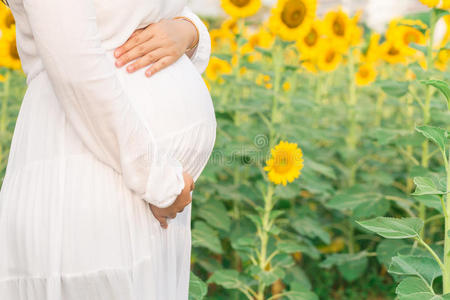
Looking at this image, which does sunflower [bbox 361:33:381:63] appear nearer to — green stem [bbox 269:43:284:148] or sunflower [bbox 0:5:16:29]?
green stem [bbox 269:43:284:148]

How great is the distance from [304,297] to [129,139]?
125 cm

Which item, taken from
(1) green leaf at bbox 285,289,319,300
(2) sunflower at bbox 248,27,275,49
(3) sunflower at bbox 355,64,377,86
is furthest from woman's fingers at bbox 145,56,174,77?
(3) sunflower at bbox 355,64,377,86

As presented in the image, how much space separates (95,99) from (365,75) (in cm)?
308

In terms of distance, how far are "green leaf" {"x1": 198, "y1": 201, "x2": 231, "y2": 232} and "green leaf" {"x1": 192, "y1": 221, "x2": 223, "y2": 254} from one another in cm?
14

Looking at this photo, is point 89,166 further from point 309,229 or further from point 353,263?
point 353,263

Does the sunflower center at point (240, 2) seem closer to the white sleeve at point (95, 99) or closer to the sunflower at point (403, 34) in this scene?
the sunflower at point (403, 34)

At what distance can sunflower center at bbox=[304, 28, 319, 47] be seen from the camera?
3137mm

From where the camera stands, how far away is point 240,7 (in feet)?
9.23

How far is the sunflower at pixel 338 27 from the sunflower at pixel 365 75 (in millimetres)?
575

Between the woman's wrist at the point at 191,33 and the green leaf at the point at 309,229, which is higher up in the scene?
the woman's wrist at the point at 191,33

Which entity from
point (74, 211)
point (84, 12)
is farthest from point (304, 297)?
point (84, 12)

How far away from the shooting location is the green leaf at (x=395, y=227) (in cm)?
142

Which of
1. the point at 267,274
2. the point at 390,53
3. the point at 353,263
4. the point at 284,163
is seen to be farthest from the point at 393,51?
the point at 267,274

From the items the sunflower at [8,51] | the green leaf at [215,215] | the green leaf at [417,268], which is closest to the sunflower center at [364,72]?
the green leaf at [215,215]
